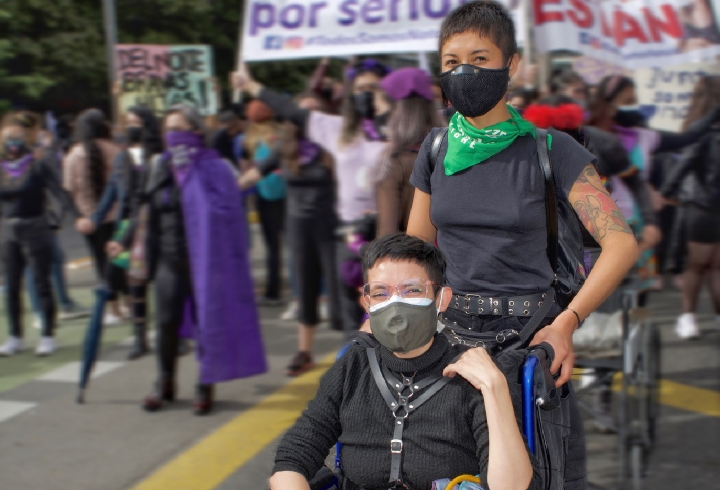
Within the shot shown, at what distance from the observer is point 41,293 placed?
7.28 metres

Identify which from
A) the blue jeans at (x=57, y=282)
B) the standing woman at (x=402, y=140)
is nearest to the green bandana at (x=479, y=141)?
the standing woman at (x=402, y=140)

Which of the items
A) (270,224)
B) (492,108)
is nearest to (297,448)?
(492,108)

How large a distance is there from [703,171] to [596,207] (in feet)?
15.5

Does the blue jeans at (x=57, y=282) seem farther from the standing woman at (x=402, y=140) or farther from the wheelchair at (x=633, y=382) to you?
the wheelchair at (x=633, y=382)

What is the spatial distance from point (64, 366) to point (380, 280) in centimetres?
516

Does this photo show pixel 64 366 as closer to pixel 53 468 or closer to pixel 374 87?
pixel 53 468

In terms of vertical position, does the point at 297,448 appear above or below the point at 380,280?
below

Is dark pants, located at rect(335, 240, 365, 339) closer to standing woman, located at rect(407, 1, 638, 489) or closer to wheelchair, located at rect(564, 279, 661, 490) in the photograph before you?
wheelchair, located at rect(564, 279, 661, 490)

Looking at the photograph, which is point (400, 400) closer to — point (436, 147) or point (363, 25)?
point (436, 147)

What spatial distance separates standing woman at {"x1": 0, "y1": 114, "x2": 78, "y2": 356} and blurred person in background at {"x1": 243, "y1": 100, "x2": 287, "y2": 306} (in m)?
1.96

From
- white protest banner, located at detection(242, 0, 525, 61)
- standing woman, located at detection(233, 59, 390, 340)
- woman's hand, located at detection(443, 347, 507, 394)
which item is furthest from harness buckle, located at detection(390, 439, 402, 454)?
white protest banner, located at detection(242, 0, 525, 61)

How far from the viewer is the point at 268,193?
8531mm

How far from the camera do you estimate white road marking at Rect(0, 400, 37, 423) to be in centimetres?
575

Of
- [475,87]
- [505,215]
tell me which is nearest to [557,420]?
[505,215]
